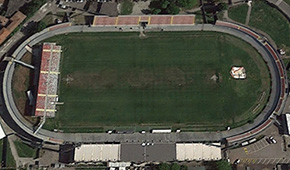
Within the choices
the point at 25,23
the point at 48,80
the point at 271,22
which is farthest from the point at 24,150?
the point at 271,22

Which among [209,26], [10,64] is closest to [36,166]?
[10,64]

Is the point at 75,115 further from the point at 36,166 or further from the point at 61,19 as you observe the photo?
the point at 61,19

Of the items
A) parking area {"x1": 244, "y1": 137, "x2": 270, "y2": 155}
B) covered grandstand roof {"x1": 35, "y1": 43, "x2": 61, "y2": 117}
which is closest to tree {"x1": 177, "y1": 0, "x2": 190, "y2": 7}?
covered grandstand roof {"x1": 35, "y1": 43, "x2": 61, "y2": 117}

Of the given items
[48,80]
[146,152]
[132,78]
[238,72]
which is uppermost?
[238,72]

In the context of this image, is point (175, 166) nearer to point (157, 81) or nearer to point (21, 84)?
point (157, 81)

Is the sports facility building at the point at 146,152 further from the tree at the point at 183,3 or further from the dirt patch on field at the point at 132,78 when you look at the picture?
the tree at the point at 183,3
